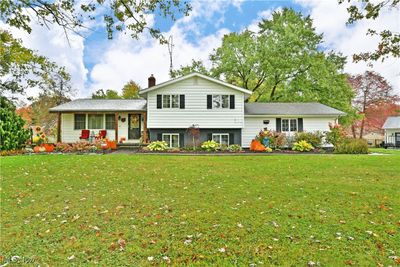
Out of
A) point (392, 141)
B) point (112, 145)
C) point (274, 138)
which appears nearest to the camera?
point (112, 145)

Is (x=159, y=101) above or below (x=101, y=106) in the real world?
above

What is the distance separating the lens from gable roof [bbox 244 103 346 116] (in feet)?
65.4

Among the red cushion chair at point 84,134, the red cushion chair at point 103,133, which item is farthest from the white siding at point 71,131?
the red cushion chair at point 84,134

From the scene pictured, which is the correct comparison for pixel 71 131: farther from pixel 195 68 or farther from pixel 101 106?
pixel 195 68

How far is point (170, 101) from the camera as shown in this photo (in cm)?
1878

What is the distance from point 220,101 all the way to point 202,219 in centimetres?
1505

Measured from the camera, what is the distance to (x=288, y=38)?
2550 centimetres

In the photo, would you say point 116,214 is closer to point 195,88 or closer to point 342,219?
point 342,219

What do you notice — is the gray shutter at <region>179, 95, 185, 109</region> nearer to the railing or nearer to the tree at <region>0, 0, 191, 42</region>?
the tree at <region>0, 0, 191, 42</region>

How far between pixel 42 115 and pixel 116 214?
3431cm

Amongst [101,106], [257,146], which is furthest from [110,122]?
[257,146]

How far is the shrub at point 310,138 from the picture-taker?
18.8 metres

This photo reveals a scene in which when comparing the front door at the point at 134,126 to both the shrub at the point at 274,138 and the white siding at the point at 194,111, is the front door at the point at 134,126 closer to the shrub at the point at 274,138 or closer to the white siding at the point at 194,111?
the white siding at the point at 194,111

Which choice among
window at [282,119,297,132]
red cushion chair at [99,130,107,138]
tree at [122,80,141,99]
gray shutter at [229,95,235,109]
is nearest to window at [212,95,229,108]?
gray shutter at [229,95,235,109]
